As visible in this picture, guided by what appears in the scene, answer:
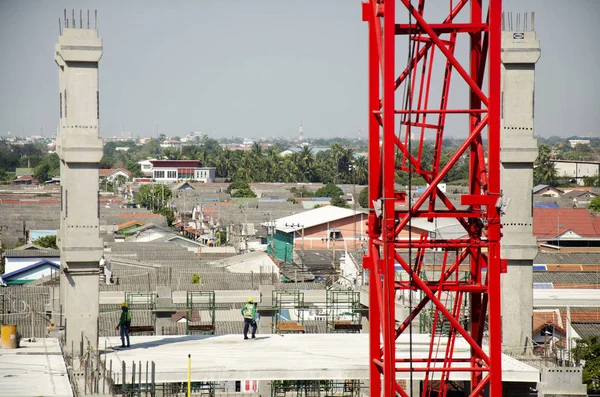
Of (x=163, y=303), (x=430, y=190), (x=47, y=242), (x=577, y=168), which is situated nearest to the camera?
(x=430, y=190)

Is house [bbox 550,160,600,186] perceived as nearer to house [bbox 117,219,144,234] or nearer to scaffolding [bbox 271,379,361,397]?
house [bbox 117,219,144,234]

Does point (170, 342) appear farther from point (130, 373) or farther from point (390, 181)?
point (390, 181)

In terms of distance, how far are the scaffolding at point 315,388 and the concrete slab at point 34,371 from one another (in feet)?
12.4

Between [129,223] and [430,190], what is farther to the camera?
[129,223]

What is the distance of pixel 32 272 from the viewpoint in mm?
40094

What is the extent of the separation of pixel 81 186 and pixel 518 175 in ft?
20.6

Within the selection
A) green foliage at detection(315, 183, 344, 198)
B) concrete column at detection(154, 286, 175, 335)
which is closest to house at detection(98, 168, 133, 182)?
green foliage at detection(315, 183, 344, 198)

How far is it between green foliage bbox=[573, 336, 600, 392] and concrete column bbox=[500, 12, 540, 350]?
16.2 feet

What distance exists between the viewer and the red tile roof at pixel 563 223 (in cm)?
4847

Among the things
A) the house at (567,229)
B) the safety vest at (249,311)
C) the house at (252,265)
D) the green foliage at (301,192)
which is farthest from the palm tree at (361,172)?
the safety vest at (249,311)

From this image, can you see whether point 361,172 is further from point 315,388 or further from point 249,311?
point 249,311

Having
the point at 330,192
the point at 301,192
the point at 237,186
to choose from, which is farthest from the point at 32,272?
the point at 237,186

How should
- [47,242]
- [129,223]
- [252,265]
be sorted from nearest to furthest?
[252,265], [47,242], [129,223]

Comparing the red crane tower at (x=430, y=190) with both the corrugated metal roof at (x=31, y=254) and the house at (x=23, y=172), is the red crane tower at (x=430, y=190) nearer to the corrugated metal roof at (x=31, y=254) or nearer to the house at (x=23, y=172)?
the corrugated metal roof at (x=31, y=254)
